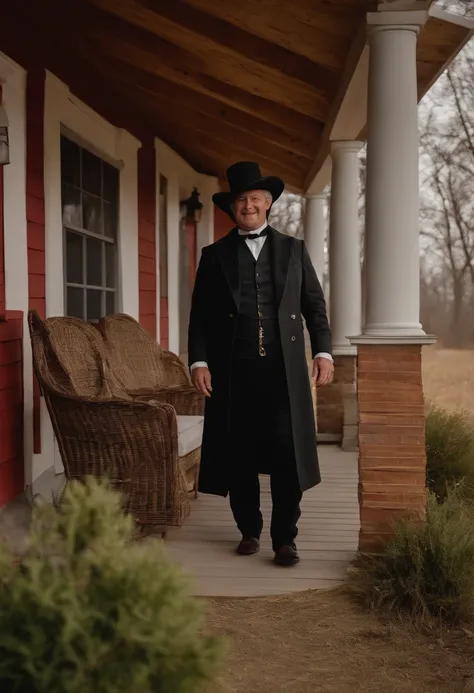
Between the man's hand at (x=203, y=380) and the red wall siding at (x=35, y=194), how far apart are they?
142 centimetres

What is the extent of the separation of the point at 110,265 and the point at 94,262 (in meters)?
0.41

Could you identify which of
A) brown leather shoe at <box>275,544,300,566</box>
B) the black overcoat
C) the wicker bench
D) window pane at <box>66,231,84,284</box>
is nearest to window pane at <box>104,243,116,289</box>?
window pane at <box>66,231,84,284</box>

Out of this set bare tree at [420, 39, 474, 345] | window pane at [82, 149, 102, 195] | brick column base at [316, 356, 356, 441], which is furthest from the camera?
bare tree at [420, 39, 474, 345]

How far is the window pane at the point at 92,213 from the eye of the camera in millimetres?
5676

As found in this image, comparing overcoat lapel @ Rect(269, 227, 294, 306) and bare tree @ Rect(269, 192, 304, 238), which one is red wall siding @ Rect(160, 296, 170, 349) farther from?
bare tree @ Rect(269, 192, 304, 238)

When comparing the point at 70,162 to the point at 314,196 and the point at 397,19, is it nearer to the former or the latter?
the point at 397,19

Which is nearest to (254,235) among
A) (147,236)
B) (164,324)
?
(147,236)

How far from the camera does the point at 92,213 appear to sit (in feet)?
19.1

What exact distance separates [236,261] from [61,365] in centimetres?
98

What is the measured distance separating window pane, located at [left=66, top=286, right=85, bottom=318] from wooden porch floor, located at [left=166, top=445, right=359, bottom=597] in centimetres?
153

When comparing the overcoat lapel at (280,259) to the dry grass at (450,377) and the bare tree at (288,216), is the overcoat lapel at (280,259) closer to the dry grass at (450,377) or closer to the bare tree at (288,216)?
the dry grass at (450,377)

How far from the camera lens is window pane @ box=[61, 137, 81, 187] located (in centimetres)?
521

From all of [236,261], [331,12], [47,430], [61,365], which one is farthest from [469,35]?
[47,430]

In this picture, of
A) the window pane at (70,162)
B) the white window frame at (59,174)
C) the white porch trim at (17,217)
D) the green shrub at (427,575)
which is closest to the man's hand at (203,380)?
the green shrub at (427,575)
